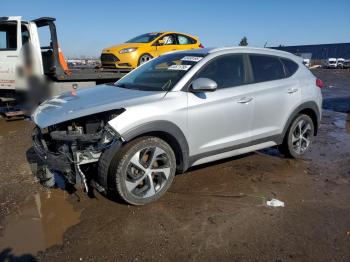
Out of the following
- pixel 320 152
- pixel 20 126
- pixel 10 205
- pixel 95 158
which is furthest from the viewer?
pixel 20 126

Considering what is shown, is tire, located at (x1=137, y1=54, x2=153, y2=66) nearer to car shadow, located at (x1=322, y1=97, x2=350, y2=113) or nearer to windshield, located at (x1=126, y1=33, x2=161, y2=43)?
windshield, located at (x1=126, y1=33, x2=161, y2=43)

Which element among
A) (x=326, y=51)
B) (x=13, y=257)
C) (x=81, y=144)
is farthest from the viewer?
(x=326, y=51)

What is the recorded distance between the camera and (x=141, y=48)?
1083cm

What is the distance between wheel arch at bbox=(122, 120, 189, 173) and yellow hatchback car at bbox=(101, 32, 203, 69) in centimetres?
710

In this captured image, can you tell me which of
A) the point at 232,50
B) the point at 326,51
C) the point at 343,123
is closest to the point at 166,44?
the point at 343,123

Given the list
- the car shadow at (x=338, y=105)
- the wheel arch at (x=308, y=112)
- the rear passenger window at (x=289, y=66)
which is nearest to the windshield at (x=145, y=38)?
the car shadow at (x=338, y=105)

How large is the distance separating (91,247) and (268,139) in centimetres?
294

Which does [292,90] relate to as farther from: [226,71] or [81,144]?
[81,144]

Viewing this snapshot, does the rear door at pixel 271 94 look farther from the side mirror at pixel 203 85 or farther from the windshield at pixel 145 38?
the windshield at pixel 145 38

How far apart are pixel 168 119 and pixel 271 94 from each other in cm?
179

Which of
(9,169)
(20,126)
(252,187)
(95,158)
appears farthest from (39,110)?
(20,126)

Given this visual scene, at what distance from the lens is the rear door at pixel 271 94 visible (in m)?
4.70

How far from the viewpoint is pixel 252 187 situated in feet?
14.6

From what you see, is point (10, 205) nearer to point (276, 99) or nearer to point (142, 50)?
point (276, 99)
